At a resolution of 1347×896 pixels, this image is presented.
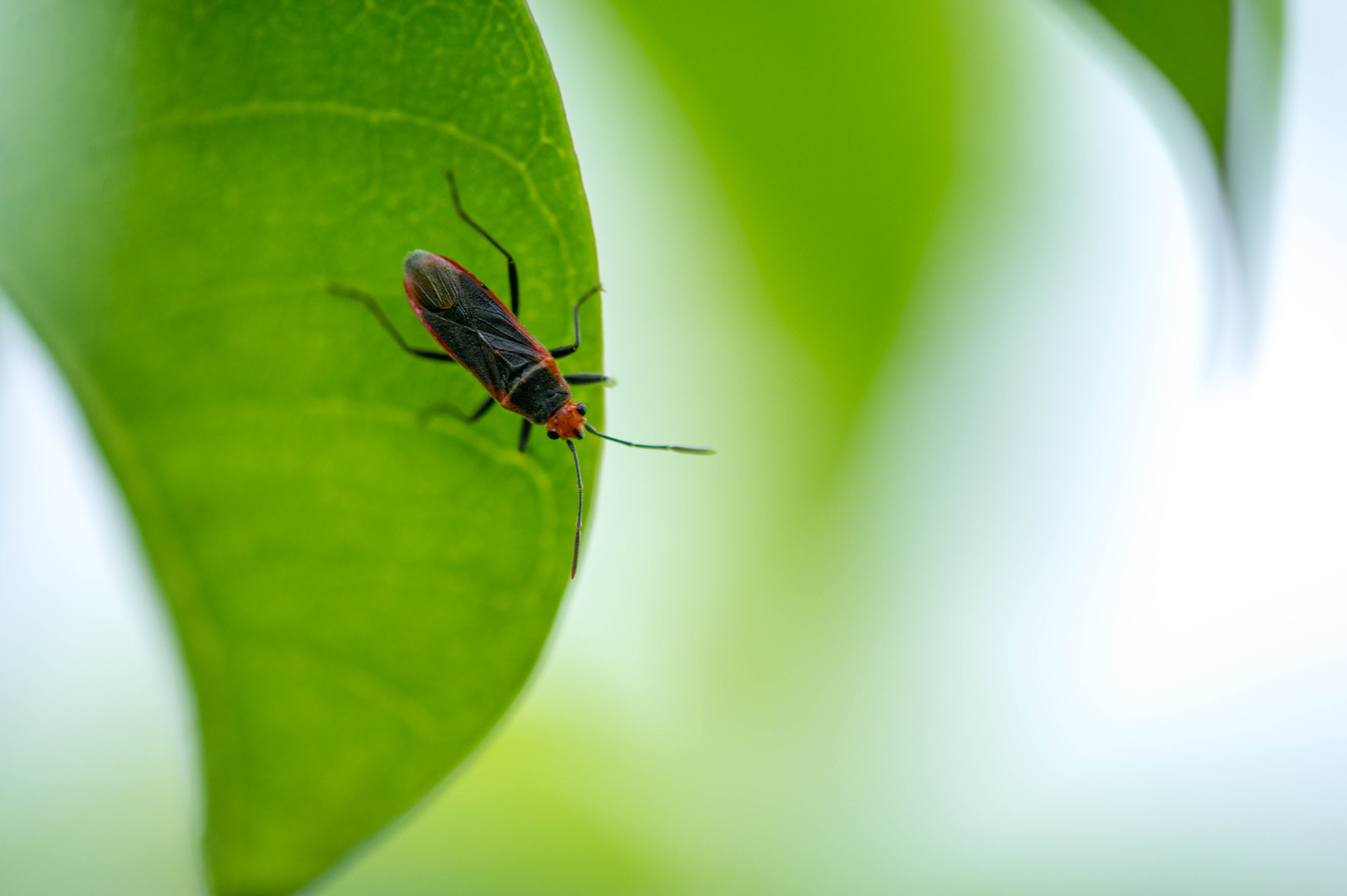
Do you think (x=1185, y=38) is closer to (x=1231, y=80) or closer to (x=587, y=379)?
(x=1231, y=80)

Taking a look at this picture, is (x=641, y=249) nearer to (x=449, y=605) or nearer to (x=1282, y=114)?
(x=449, y=605)

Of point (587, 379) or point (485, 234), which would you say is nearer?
point (485, 234)

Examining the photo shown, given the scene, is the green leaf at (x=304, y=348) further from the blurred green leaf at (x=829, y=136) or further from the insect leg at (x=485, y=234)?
the blurred green leaf at (x=829, y=136)

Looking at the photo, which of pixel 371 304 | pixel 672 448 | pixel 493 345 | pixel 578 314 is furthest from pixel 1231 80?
pixel 672 448

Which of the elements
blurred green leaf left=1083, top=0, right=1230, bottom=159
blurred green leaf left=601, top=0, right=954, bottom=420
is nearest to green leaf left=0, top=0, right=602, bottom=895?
blurred green leaf left=601, top=0, right=954, bottom=420

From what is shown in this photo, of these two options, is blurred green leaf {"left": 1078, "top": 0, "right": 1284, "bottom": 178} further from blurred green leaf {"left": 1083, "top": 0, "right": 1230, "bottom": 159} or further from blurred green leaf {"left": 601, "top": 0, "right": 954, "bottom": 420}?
blurred green leaf {"left": 601, "top": 0, "right": 954, "bottom": 420}

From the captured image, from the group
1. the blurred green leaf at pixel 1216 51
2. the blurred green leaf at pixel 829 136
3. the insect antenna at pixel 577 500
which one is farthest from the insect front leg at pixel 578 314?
the blurred green leaf at pixel 1216 51

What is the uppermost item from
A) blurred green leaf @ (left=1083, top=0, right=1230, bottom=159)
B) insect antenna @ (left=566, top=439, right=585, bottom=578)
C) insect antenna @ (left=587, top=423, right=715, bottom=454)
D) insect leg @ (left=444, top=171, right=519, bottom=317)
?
blurred green leaf @ (left=1083, top=0, right=1230, bottom=159)
